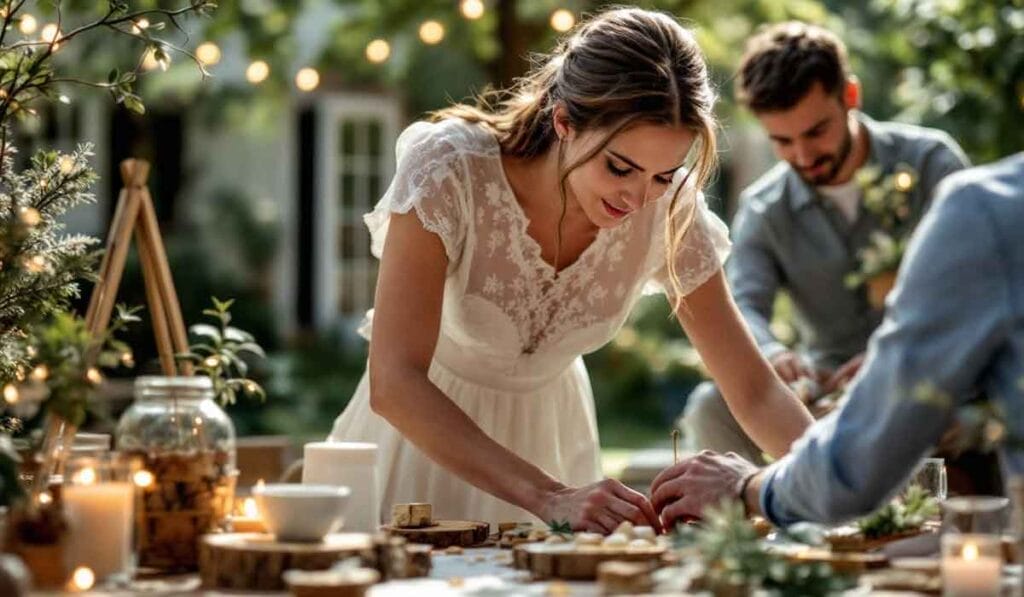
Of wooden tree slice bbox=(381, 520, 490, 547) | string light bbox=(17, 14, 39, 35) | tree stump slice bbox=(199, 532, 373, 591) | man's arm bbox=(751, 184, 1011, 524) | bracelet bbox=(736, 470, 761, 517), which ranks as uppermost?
string light bbox=(17, 14, 39, 35)

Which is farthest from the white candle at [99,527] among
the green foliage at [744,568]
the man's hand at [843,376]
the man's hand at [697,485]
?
the man's hand at [843,376]

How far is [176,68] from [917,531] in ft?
28.5

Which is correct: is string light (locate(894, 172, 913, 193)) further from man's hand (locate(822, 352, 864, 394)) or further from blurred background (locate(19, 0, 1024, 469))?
blurred background (locate(19, 0, 1024, 469))

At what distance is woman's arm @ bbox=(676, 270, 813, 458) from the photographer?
10.3ft

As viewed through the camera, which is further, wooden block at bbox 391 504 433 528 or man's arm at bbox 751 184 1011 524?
wooden block at bbox 391 504 433 528

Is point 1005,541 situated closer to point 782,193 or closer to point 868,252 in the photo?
point 868,252

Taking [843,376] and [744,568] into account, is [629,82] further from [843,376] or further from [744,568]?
[843,376]

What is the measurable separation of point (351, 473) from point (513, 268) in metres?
0.88

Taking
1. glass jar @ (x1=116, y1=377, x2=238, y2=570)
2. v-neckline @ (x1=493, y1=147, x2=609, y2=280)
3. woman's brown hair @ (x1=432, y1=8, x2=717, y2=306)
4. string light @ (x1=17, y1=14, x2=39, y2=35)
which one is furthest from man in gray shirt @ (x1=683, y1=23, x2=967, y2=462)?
glass jar @ (x1=116, y1=377, x2=238, y2=570)

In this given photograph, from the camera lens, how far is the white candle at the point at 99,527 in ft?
6.77

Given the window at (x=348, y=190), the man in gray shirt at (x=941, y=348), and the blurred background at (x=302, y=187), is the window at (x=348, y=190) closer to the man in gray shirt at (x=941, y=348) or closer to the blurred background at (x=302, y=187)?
the blurred background at (x=302, y=187)

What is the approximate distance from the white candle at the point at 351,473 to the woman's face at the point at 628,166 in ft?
2.32

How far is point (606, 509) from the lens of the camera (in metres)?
2.53

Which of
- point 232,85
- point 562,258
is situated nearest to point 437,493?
point 562,258
